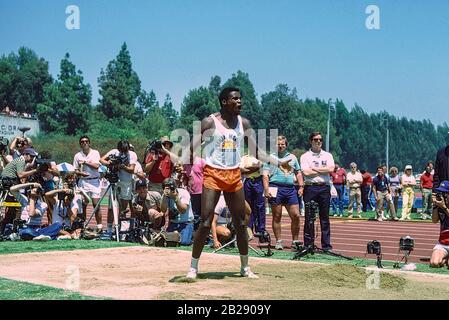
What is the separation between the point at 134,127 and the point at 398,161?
7735 centimetres

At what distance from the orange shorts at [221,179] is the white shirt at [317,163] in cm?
359

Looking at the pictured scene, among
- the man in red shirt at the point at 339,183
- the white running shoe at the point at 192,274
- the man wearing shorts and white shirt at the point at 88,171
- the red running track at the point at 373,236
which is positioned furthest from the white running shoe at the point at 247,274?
the man in red shirt at the point at 339,183

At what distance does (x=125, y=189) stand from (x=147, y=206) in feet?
2.10

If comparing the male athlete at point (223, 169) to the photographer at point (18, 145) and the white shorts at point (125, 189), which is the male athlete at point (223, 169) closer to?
the white shorts at point (125, 189)

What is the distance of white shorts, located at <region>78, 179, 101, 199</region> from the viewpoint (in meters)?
11.8

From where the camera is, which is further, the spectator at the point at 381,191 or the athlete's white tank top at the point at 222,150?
the spectator at the point at 381,191

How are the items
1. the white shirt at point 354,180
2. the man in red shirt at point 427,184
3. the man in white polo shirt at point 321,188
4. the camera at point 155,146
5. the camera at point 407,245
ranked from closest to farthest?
1. the camera at point 407,245
2. the man in white polo shirt at point 321,188
3. the camera at point 155,146
4. the man in red shirt at point 427,184
5. the white shirt at point 354,180

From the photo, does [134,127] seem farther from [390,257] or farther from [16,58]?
[390,257]

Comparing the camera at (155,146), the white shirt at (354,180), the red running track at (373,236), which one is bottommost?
the red running track at (373,236)

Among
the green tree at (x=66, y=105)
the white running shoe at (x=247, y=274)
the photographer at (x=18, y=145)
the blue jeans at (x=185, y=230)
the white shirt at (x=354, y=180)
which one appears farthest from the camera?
the green tree at (x=66, y=105)

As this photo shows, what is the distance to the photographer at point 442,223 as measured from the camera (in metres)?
8.25

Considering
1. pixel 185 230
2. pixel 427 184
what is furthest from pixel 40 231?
pixel 427 184

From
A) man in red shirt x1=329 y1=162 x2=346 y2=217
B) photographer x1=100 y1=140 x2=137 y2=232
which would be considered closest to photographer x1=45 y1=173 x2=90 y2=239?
photographer x1=100 y1=140 x2=137 y2=232

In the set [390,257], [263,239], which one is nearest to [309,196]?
[263,239]
